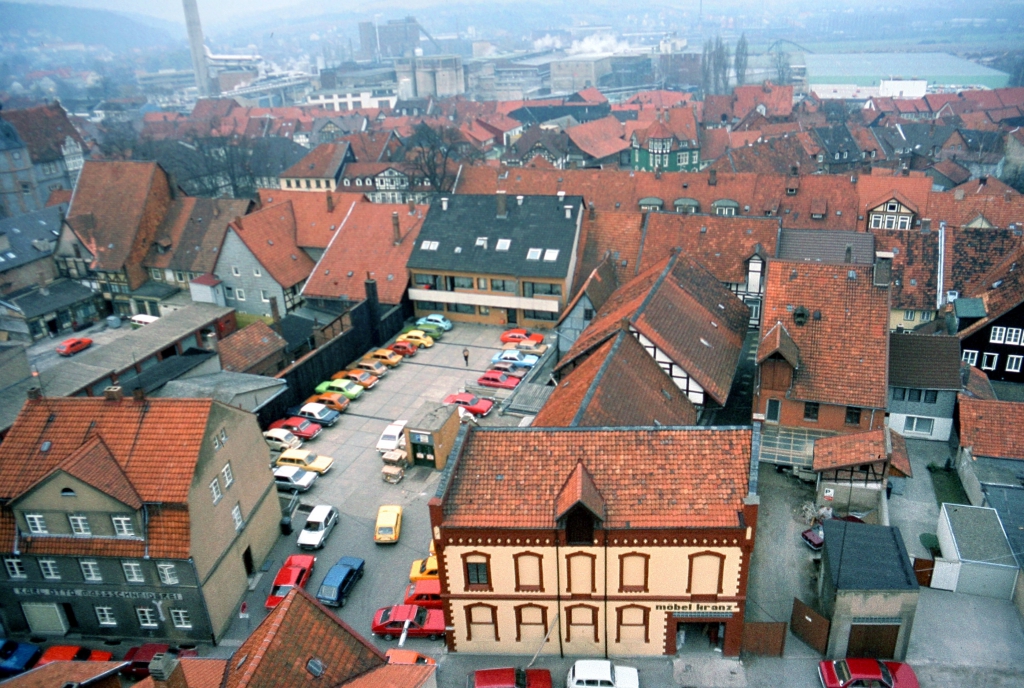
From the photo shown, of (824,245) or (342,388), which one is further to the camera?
(824,245)

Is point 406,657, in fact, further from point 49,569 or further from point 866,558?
point 866,558

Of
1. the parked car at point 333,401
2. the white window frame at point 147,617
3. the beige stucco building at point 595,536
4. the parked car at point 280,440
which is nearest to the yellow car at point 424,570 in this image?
the beige stucco building at point 595,536

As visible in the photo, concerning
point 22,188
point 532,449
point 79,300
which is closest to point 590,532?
point 532,449

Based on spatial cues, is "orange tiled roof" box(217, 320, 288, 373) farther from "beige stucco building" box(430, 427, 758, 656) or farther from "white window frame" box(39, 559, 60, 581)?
"beige stucco building" box(430, 427, 758, 656)

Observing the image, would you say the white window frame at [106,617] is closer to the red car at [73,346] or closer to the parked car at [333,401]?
the parked car at [333,401]

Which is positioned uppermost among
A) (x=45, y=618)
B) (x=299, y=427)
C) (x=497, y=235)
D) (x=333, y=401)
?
(x=497, y=235)

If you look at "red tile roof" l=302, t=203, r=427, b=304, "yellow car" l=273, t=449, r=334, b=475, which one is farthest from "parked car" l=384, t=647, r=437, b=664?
"red tile roof" l=302, t=203, r=427, b=304

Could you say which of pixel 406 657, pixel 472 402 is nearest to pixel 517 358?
pixel 472 402

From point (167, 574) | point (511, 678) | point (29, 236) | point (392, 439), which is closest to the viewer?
point (511, 678)
